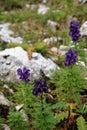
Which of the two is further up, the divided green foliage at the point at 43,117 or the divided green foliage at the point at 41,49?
the divided green foliage at the point at 41,49

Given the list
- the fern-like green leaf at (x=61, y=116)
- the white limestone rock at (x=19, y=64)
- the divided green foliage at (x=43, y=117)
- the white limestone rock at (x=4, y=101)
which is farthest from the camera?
the white limestone rock at (x=19, y=64)

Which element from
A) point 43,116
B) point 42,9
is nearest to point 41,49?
point 43,116

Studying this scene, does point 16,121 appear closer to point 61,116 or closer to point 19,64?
point 61,116

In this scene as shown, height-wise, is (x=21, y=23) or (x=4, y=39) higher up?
(x=21, y=23)

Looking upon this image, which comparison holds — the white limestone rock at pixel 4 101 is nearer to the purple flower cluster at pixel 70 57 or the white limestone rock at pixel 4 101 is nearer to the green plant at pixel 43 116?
the green plant at pixel 43 116

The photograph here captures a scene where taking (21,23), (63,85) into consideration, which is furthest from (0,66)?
(21,23)

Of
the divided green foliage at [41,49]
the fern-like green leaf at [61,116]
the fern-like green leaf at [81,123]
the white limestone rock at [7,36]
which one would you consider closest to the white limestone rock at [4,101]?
the fern-like green leaf at [61,116]

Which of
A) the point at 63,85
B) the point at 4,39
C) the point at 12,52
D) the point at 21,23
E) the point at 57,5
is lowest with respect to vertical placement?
the point at 63,85

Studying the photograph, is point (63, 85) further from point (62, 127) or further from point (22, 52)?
point (22, 52)

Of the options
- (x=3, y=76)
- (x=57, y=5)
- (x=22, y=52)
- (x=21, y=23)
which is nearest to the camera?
(x=3, y=76)
